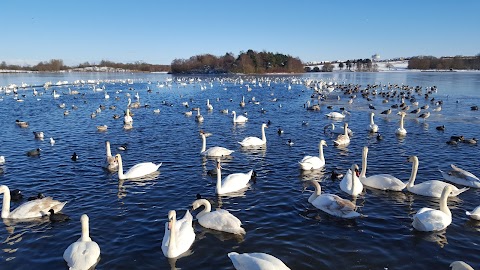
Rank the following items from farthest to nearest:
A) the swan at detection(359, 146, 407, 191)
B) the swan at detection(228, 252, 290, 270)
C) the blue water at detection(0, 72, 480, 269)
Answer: the swan at detection(359, 146, 407, 191) < the blue water at detection(0, 72, 480, 269) < the swan at detection(228, 252, 290, 270)

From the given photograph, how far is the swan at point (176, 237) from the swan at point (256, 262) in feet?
4.80

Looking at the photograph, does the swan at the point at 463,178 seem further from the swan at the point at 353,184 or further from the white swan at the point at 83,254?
the white swan at the point at 83,254

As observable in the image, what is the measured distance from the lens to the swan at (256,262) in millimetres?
7484

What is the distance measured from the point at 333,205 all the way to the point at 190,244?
4.37 m

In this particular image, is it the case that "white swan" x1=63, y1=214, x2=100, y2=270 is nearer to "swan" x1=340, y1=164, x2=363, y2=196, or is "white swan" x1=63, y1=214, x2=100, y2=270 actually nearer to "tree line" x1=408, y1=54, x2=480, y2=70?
"swan" x1=340, y1=164, x2=363, y2=196

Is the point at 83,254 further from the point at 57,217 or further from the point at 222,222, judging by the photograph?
the point at 222,222

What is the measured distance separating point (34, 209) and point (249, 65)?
470 ft

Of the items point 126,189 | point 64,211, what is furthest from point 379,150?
point 64,211

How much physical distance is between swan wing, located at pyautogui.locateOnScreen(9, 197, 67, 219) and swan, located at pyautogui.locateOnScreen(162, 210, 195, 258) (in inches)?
179

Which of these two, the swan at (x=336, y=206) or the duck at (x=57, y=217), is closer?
the swan at (x=336, y=206)

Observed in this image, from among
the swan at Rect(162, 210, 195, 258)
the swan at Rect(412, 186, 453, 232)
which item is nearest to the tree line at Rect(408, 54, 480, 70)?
the swan at Rect(412, 186, 453, 232)

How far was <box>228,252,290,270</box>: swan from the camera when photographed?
24.6 feet

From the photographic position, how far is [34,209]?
11.2m

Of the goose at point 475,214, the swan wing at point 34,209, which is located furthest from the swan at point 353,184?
the swan wing at point 34,209
